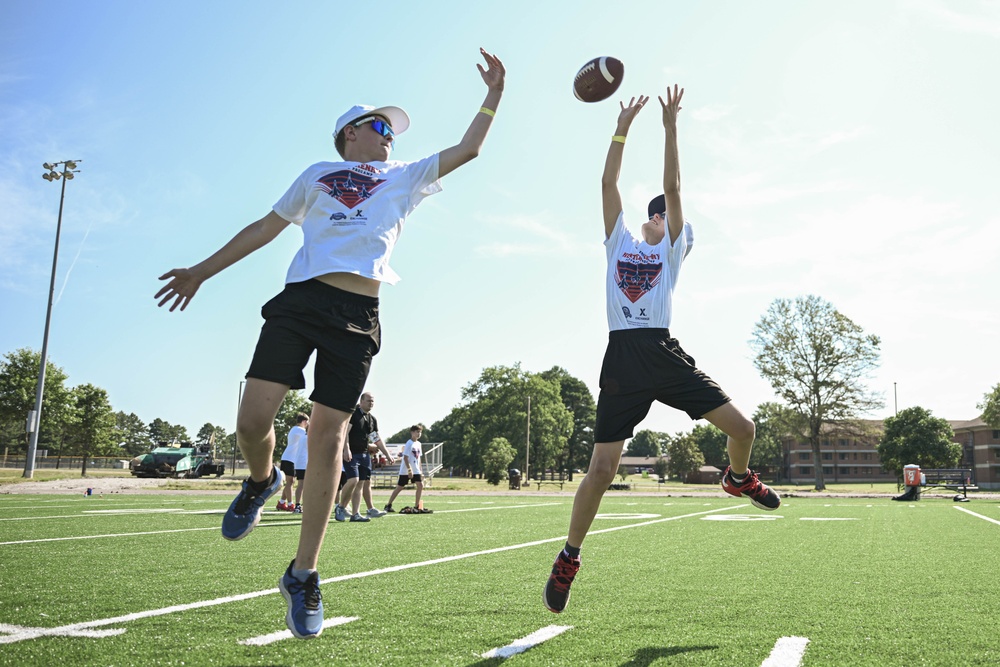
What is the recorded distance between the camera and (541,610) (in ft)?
14.2

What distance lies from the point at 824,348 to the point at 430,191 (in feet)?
194

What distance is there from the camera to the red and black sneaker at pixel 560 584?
3.97m

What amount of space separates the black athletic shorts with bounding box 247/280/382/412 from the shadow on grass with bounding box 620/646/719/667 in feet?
5.66

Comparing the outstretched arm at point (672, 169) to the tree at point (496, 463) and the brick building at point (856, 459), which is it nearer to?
the tree at point (496, 463)

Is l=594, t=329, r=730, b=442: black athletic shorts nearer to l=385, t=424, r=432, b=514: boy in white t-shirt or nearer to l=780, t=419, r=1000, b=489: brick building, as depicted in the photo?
l=385, t=424, r=432, b=514: boy in white t-shirt

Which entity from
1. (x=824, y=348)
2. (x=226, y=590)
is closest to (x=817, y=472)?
(x=824, y=348)

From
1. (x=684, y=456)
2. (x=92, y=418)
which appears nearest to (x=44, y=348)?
(x=92, y=418)

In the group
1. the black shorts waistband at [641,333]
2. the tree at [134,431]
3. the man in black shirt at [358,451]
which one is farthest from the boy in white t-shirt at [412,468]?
the tree at [134,431]

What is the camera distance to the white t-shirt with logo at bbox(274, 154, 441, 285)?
357 centimetres

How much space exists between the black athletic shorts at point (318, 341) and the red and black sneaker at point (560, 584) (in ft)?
4.93

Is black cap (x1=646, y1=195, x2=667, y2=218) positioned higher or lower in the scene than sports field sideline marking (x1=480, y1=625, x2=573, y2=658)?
higher

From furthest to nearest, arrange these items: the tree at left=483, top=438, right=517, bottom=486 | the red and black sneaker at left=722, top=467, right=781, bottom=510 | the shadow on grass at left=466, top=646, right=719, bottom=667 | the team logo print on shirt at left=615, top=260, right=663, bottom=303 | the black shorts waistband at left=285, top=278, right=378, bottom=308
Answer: the tree at left=483, top=438, right=517, bottom=486 → the red and black sneaker at left=722, top=467, right=781, bottom=510 → the team logo print on shirt at left=615, top=260, right=663, bottom=303 → the black shorts waistband at left=285, top=278, right=378, bottom=308 → the shadow on grass at left=466, top=646, right=719, bottom=667

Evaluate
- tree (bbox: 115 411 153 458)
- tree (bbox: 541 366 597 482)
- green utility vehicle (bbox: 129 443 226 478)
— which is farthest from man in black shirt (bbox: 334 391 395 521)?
tree (bbox: 115 411 153 458)

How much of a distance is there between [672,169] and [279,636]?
3.53m
